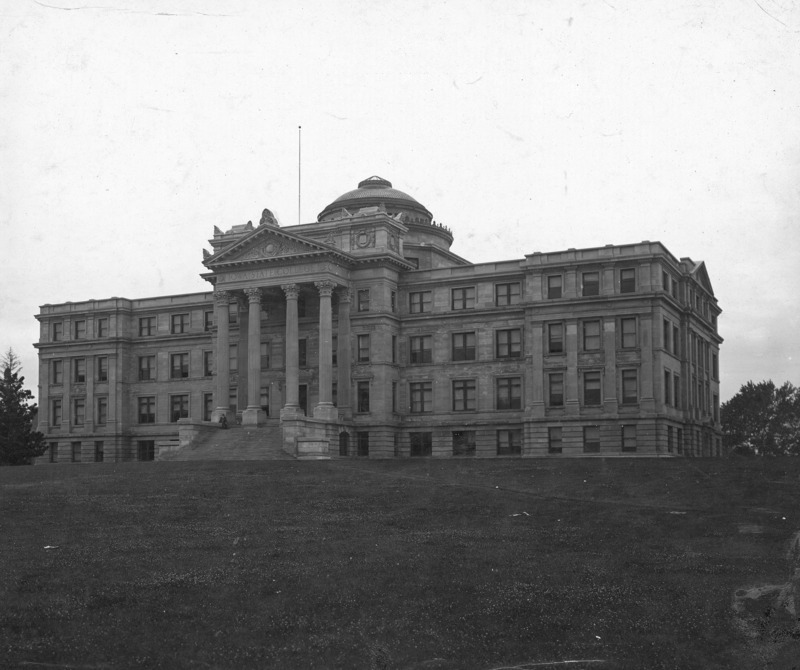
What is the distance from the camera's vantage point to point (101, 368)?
8944 cm

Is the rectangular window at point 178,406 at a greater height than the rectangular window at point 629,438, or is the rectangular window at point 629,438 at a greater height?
the rectangular window at point 178,406

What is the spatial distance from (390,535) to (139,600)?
380 inches

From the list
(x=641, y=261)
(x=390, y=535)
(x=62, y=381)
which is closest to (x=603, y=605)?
(x=390, y=535)

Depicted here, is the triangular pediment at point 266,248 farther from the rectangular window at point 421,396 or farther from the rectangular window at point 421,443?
the rectangular window at point 421,443

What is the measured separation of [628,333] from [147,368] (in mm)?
40734

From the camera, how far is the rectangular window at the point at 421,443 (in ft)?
252

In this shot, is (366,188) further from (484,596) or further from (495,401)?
(484,596)

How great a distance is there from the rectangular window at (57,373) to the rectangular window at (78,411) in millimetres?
2340

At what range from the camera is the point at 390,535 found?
32656 millimetres

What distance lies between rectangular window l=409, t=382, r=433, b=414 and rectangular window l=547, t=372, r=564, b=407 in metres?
9.35

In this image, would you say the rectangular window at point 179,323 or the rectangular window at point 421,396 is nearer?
the rectangular window at point 421,396

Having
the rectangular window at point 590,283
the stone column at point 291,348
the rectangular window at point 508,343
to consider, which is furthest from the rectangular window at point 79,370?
the rectangular window at point 590,283

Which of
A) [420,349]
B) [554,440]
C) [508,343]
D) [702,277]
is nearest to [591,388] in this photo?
[554,440]

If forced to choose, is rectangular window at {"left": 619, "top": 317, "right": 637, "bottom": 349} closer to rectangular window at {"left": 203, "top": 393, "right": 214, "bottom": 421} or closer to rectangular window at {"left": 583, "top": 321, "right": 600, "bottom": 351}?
rectangular window at {"left": 583, "top": 321, "right": 600, "bottom": 351}
